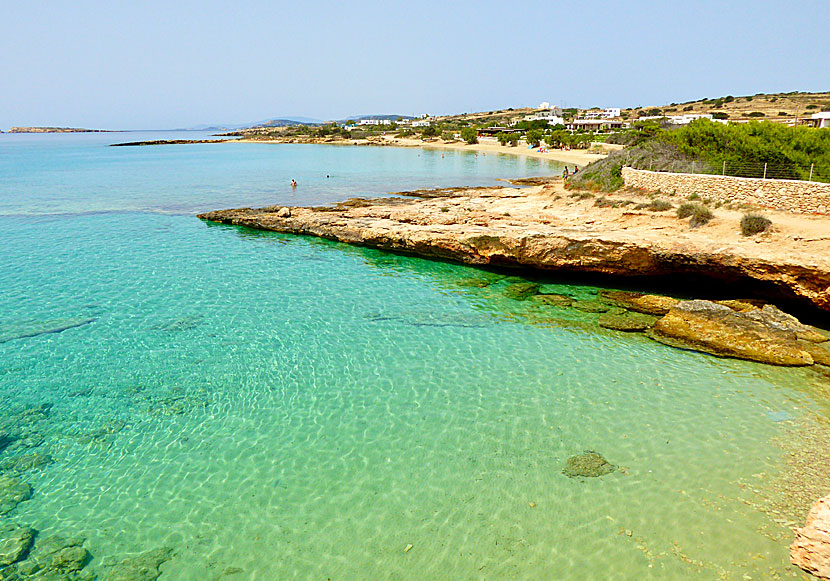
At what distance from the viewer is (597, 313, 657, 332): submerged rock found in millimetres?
12430

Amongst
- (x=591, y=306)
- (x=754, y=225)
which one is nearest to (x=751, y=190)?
(x=754, y=225)

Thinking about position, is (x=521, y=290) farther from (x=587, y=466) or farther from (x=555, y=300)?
(x=587, y=466)

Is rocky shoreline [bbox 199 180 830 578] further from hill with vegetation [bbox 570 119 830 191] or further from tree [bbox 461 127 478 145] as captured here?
tree [bbox 461 127 478 145]

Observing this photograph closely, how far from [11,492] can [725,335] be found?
13845 mm

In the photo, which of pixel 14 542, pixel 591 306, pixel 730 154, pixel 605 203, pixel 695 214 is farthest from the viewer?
pixel 730 154

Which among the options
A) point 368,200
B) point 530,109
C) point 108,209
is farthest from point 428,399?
point 530,109

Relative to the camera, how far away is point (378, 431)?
27.9ft

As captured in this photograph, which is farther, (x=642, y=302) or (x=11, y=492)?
(x=642, y=302)

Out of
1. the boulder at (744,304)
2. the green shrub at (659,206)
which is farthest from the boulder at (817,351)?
the green shrub at (659,206)

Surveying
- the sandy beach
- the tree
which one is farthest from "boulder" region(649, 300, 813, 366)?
the tree

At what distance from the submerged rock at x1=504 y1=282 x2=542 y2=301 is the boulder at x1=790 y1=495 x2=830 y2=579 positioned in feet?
30.5

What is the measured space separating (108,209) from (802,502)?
34.9 m

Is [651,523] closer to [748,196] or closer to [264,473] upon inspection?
[264,473]

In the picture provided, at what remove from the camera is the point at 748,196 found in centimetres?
1842
